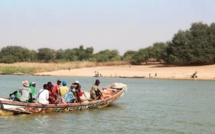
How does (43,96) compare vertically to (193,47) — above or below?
below

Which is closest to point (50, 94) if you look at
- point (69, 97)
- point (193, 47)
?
point (69, 97)

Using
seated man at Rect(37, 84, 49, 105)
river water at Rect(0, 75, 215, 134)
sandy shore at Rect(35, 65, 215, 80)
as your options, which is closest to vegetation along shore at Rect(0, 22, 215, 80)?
sandy shore at Rect(35, 65, 215, 80)

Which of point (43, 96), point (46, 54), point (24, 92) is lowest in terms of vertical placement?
point (43, 96)

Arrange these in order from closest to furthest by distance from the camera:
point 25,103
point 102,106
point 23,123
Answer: point 23,123 → point 25,103 → point 102,106

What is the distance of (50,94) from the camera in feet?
60.4

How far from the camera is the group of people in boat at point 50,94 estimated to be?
1775 cm

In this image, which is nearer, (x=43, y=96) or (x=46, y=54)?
(x=43, y=96)

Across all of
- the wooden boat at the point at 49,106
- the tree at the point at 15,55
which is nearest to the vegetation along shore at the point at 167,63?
the tree at the point at 15,55

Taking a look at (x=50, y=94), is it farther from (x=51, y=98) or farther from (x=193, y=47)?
(x=193, y=47)

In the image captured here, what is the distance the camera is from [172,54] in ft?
222

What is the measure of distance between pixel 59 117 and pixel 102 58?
2599 inches

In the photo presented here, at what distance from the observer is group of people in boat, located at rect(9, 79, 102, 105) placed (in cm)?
1775

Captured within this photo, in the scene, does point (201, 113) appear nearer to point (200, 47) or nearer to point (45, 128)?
point (45, 128)

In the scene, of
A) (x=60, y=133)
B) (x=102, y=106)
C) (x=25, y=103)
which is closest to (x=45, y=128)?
(x=60, y=133)
